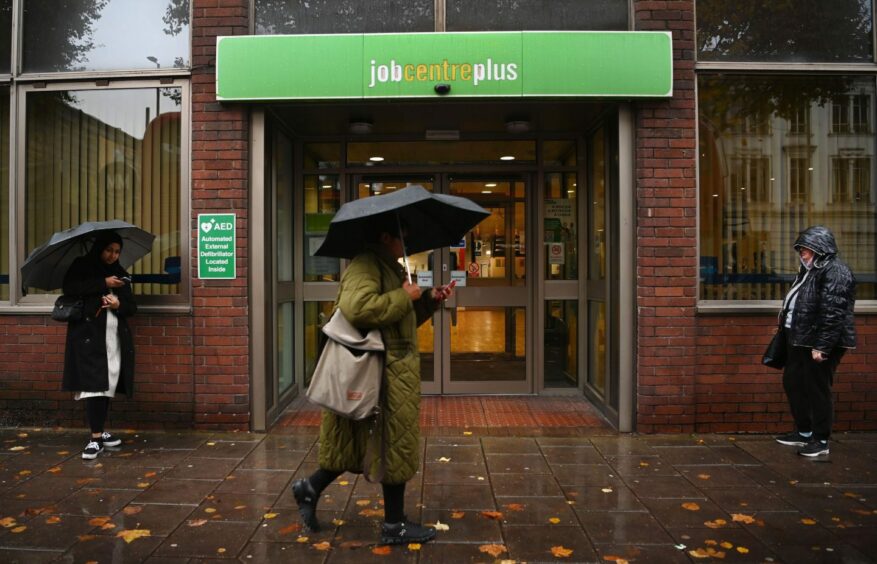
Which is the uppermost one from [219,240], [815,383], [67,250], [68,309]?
[219,240]

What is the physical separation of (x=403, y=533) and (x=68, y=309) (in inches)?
133

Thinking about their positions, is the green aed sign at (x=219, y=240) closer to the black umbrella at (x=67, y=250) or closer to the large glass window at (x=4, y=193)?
the black umbrella at (x=67, y=250)

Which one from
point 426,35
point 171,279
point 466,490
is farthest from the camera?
point 171,279

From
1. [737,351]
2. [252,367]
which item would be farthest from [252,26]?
[737,351]

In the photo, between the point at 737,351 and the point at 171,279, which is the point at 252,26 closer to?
the point at 171,279

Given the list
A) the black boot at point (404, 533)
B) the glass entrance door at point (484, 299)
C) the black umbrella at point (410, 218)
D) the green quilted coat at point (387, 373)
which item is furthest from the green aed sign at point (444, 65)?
the black boot at point (404, 533)

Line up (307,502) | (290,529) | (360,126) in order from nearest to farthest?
1. (307,502)
2. (290,529)
3. (360,126)

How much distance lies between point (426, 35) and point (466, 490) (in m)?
3.77

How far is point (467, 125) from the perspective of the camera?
702 cm

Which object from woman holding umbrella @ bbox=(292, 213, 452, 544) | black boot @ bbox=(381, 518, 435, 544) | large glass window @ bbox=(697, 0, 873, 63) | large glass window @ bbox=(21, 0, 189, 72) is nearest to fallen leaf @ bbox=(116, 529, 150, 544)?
woman holding umbrella @ bbox=(292, 213, 452, 544)

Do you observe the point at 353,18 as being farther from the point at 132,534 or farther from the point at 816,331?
the point at 816,331

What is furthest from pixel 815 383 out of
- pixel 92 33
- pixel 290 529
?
pixel 92 33

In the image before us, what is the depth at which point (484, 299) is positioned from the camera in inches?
294

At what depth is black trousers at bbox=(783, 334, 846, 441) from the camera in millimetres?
5152
